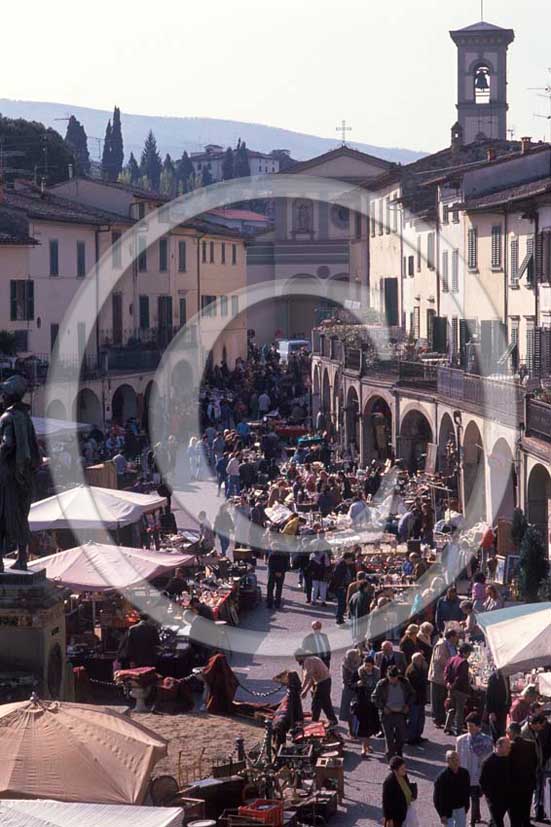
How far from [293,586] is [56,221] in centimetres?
2589

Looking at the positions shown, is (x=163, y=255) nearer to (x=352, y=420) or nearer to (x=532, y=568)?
Result: (x=352, y=420)

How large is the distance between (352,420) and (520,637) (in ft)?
99.3

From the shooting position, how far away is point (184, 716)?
1748 cm

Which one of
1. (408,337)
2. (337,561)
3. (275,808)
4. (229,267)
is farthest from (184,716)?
(229,267)

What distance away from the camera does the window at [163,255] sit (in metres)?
64.4

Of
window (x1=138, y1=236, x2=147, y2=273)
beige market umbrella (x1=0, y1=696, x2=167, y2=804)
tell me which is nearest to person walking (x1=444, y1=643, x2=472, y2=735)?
beige market umbrella (x1=0, y1=696, x2=167, y2=804)

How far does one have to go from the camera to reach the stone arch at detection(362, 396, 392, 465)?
1699 inches

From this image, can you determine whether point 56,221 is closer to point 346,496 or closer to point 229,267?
point 346,496

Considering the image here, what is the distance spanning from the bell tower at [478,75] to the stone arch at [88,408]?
89.7 ft

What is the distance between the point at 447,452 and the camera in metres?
35.6

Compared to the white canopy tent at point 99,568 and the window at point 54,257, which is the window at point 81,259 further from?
the white canopy tent at point 99,568

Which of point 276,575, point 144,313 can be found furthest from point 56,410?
point 276,575

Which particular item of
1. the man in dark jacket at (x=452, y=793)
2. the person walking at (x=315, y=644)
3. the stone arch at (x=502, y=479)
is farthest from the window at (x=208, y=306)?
the man in dark jacket at (x=452, y=793)

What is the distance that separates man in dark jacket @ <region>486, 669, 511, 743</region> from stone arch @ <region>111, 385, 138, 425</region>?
39199 mm
